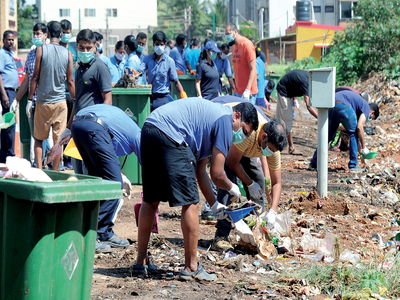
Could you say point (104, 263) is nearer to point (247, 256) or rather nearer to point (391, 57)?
point (247, 256)

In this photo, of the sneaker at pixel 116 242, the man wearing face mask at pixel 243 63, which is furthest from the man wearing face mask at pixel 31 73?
the man wearing face mask at pixel 243 63

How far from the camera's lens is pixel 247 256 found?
16.7 ft

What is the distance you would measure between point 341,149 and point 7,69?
666 centimetres

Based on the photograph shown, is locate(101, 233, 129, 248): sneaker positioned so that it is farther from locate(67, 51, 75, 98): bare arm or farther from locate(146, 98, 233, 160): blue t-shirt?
locate(67, 51, 75, 98): bare arm

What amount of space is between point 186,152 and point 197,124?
238 millimetres

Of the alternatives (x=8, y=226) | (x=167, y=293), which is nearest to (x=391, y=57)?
(x=167, y=293)

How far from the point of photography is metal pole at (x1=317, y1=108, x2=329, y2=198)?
741 cm

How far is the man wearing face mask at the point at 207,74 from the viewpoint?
10.4 meters

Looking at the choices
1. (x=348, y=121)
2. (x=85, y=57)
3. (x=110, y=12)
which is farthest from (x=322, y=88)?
(x=110, y=12)

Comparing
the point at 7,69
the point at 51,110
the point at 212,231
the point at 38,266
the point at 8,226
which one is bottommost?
the point at 212,231

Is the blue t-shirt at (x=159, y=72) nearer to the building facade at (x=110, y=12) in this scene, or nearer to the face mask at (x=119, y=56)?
the face mask at (x=119, y=56)

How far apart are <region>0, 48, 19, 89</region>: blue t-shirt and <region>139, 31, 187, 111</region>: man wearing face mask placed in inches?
82.3

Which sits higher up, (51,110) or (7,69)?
(7,69)

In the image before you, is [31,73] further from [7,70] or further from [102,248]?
[102,248]
